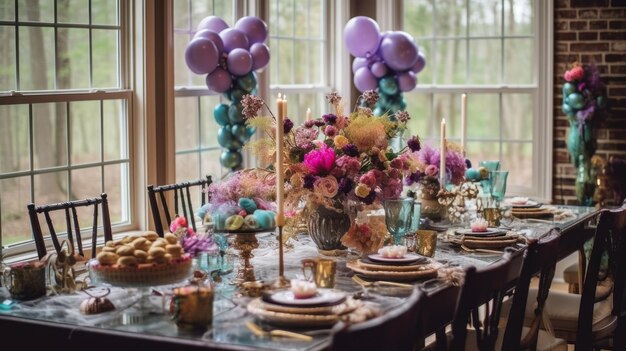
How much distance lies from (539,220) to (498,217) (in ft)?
1.16

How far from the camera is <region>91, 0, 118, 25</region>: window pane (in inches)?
172

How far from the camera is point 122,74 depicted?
14.9 ft

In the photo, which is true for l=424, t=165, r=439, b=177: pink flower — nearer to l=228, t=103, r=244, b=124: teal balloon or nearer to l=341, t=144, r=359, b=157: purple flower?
l=341, t=144, r=359, b=157: purple flower

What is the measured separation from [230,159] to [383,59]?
1.55 metres

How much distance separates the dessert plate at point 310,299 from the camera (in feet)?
8.17

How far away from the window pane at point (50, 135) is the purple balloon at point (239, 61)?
3.04 ft

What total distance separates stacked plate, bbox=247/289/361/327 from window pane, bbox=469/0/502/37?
14.2 feet

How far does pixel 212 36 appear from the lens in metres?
4.75

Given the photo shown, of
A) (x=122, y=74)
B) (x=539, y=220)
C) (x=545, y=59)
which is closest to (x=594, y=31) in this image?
(x=545, y=59)

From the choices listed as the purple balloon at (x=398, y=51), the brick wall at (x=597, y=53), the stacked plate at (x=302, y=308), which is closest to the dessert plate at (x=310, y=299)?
the stacked plate at (x=302, y=308)

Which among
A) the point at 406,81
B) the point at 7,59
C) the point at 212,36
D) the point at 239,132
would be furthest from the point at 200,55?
the point at 406,81

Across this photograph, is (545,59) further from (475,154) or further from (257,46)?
(257,46)

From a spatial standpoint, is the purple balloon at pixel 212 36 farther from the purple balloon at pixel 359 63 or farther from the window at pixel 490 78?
the window at pixel 490 78

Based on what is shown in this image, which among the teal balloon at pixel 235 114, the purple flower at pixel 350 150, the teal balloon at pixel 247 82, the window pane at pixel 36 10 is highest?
the window pane at pixel 36 10
